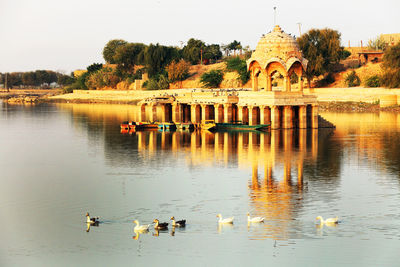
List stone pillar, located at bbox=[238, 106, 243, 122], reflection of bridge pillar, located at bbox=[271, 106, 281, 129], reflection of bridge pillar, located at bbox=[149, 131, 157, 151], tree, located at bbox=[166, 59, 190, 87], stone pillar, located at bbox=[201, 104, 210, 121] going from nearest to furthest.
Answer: reflection of bridge pillar, located at bbox=[149, 131, 157, 151] < reflection of bridge pillar, located at bbox=[271, 106, 281, 129] < stone pillar, located at bbox=[238, 106, 243, 122] < stone pillar, located at bbox=[201, 104, 210, 121] < tree, located at bbox=[166, 59, 190, 87]

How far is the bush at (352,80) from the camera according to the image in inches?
5818

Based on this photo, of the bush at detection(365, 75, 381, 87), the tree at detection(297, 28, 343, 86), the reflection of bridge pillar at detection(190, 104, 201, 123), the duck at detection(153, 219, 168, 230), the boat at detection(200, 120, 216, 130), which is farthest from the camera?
the tree at detection(297, 28, 343, 86)

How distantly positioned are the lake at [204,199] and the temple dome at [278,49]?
10.8 m

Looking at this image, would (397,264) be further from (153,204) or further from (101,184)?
(101,184)

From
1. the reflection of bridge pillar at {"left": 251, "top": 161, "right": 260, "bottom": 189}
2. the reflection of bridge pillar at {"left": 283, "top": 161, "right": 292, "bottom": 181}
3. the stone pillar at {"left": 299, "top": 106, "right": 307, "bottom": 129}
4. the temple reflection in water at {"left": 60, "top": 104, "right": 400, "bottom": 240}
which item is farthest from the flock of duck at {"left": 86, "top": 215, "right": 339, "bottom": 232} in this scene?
the stone pillar at {"left": 299, "top": 106, "right": 307, "bottom": 129}

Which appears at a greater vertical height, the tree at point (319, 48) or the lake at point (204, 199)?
the tree at point (319, 48)

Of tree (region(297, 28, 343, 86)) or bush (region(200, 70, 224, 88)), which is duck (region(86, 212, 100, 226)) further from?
bush (region(200, 70, 224, 88))

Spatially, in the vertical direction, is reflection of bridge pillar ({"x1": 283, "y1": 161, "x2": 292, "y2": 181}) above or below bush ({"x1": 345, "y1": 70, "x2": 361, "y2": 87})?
below

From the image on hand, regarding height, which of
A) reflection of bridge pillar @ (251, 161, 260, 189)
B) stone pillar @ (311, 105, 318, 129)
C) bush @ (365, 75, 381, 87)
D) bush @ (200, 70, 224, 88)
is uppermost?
bush @ (200, 70, 224, 88)

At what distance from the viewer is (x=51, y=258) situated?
1436 inches

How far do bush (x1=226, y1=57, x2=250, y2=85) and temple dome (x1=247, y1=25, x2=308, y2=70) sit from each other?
242 ft

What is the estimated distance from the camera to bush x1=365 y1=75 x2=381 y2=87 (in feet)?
459

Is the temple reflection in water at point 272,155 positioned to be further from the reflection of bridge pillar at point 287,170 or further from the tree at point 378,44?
the tree at point 378,44

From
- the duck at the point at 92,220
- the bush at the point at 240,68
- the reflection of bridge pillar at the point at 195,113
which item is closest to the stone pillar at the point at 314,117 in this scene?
the reflection of bridge pillar at the point at 195,113
